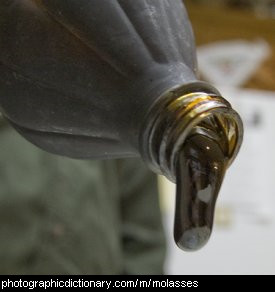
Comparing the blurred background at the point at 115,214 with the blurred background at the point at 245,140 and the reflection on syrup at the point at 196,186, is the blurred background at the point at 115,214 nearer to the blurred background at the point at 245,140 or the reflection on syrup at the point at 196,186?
the blurred background at the point at 245,140

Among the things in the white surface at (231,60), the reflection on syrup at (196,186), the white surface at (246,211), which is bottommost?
the white surface at (246,211)

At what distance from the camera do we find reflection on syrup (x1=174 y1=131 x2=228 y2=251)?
24 cm

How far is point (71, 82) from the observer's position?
28cm

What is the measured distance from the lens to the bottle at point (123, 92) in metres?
0.24

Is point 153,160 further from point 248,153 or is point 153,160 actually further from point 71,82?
point 248,153

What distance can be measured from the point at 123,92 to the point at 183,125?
0.04m

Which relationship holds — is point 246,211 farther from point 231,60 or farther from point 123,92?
point 123,92

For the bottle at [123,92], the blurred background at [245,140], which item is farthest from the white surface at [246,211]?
the bottle at [123,92]

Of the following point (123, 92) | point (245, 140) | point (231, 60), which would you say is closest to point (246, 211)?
point (245, 140)

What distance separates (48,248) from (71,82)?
698 millimetres

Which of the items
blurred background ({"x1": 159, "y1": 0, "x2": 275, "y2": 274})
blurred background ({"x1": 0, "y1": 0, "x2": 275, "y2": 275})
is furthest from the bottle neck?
blurred background ({"x1": 159, "y1": 0, "x2": 275, "y2": 274})

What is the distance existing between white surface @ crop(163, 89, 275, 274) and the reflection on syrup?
103 cm

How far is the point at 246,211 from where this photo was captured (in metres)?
1.53
